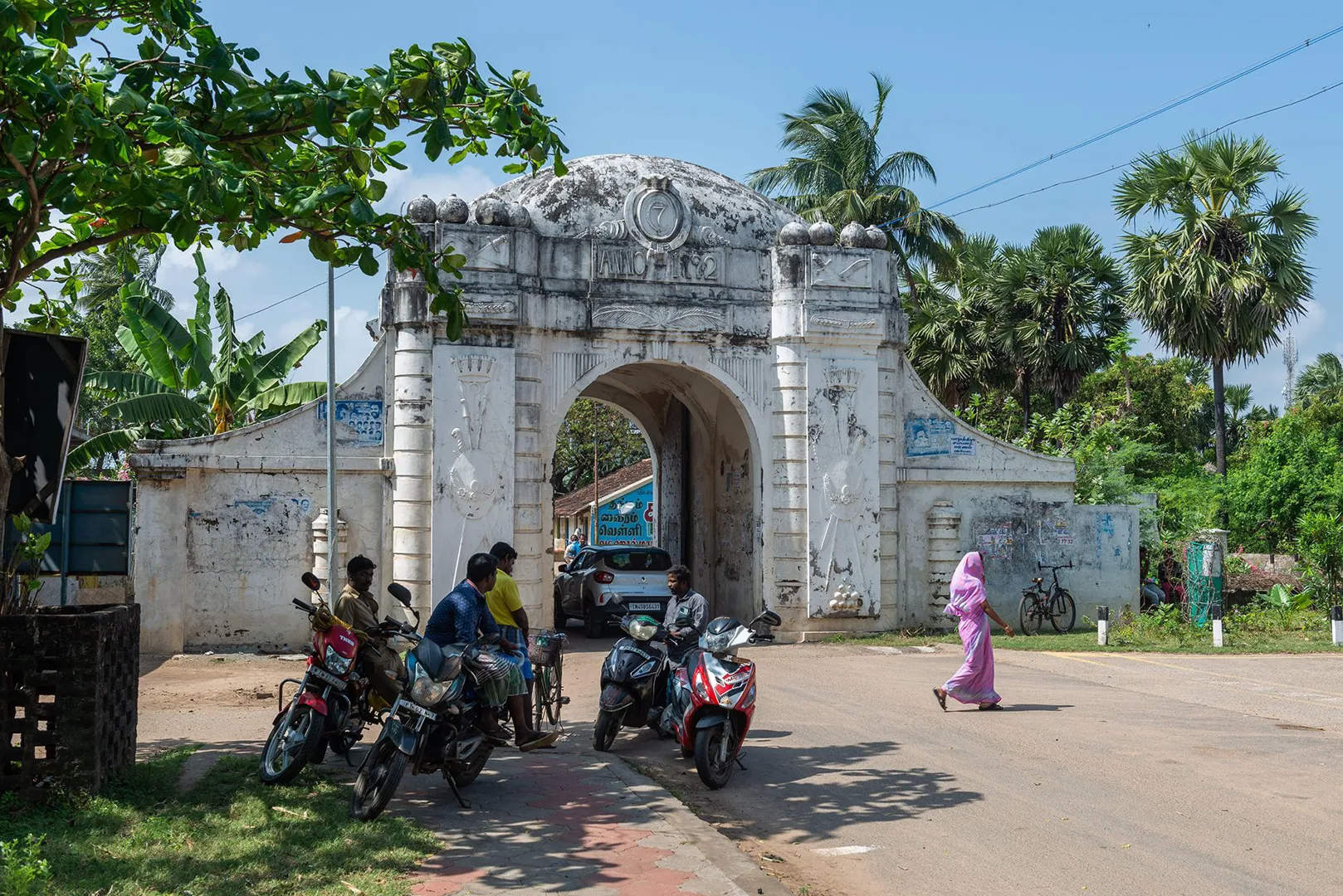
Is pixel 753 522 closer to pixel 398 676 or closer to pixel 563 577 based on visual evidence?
pixel 563 577

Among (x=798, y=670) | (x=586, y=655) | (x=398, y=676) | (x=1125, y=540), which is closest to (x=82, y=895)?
(x=398, y=676)

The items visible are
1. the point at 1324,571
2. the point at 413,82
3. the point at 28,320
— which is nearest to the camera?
the point at 413,82

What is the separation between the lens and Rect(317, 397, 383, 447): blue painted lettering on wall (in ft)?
53.6

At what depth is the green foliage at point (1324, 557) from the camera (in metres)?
19.6

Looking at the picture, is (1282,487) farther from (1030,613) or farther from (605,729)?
(605,729)

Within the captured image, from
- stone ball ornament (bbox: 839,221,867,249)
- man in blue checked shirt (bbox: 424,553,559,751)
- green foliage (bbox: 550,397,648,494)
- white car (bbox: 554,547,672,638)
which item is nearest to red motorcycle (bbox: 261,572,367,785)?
man in blue checked shirt (bbox: 424,553,559,751)

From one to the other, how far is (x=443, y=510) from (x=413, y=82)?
30.8 ft

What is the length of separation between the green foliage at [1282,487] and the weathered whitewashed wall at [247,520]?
17.8 meters

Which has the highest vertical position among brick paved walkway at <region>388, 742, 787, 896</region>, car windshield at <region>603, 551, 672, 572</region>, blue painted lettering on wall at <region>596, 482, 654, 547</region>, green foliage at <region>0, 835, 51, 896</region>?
blue painted lettering on wall at <region>596, 482, 654, 547</region>

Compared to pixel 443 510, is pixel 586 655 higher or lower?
lower

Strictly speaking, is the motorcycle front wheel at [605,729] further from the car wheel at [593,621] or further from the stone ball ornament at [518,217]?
the car wheel at [593,621]

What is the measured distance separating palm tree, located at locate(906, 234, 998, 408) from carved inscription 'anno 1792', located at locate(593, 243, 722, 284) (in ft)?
42.2

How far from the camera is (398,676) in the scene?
8.47 m

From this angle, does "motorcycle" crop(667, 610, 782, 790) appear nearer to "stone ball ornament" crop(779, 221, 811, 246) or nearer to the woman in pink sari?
the woman in pink sari
